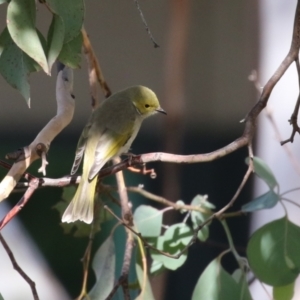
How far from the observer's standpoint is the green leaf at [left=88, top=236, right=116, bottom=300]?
1.33m

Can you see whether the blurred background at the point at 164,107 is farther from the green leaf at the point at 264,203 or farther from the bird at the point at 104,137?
the green leaf at the point at 264,203

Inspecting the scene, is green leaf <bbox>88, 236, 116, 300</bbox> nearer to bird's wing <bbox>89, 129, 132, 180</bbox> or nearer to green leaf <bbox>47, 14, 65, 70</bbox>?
bird's wing <bbox>89, 129, 132, 180</bbox>

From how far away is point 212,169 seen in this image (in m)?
2.96

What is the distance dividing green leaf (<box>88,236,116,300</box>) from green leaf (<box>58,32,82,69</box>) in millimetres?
611

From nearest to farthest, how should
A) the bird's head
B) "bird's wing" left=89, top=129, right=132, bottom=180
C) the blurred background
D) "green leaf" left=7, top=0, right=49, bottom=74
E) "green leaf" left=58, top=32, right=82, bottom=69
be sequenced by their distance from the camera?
"green leaf" left=7, top=0, right=49, bottom=74, "green leaf" left=58, top=32, right=82, bottom=69, "bird's wing" left=89, top=129, right=132, bottom=180, the bird's head, the blurred background

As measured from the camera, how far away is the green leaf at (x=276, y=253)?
1.22 meters

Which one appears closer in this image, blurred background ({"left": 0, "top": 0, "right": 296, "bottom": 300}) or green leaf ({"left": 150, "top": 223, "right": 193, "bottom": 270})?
green leaf ({"left": 150, "top": 223, "right": 193, "bottom": 270})

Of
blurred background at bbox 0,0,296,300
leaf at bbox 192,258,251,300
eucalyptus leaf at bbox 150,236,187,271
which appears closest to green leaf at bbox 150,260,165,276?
eucalyptus leaf at bbox 150,236,187,271

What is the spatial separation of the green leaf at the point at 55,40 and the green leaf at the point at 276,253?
2.08 ft

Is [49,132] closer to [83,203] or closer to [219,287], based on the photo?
[83,203]

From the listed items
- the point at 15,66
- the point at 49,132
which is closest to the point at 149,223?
the point at 49,132

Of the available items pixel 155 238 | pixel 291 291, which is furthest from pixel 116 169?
pixel 291 291

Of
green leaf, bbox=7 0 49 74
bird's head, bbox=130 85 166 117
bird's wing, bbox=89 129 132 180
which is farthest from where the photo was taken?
bird's head, bbox=130 85 166 117

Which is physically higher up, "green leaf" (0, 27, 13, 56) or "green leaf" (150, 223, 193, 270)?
"green leaf" (0, 27, 13, 56)
